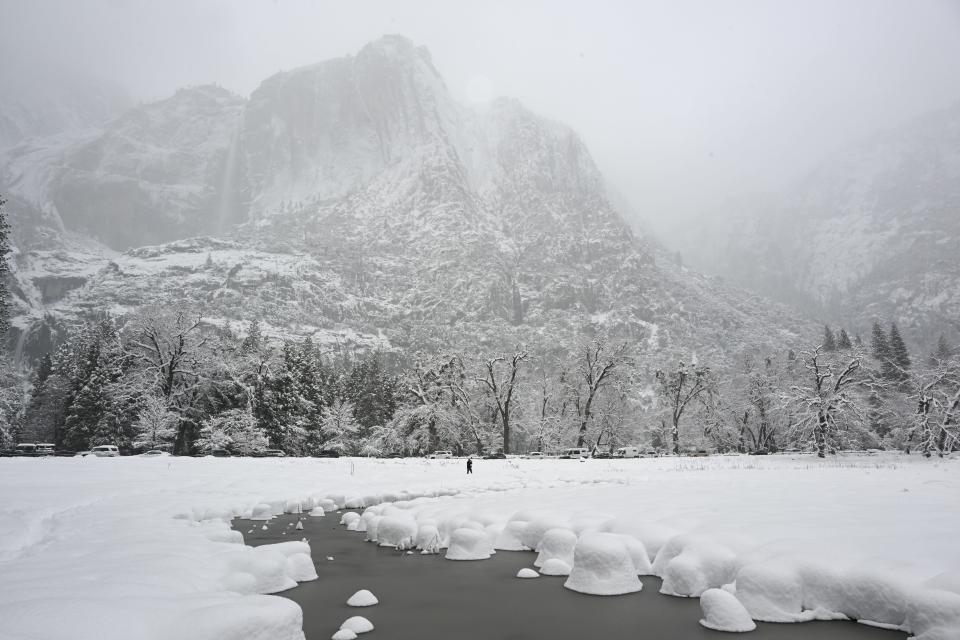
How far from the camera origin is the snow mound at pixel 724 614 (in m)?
6.79

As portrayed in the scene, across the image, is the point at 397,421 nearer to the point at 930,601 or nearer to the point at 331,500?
the point at 331,500

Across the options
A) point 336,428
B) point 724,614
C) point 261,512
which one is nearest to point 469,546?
point 724,614

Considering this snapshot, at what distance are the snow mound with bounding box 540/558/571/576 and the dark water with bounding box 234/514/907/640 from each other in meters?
0.26

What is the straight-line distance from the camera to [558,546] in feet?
34.9

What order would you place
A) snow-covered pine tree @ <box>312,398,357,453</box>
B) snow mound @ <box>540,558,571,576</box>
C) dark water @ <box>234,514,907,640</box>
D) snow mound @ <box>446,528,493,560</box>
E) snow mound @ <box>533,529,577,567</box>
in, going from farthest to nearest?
snow-covered pine tree @ <box>312,398,357,453</box>
snow mound @ <box>446,528,493,560</box>
snow mound @ <box>533,529,577,567</box>
snow mound @ <box>540,558,571,576</box>
dark water @ <box>234,514,907,640</box>

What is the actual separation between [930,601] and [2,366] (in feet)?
228

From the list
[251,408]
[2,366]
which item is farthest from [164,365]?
[2,366]

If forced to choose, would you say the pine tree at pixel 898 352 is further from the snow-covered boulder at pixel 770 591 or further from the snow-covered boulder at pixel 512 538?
the snow-covered boulder at pixel 770 591

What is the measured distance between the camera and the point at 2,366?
5169 centimetres

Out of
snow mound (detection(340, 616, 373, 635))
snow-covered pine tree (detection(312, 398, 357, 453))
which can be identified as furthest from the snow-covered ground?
snow-covered pine tree (detection(312, 398, 357, 453))

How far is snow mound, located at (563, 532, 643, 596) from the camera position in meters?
8.56

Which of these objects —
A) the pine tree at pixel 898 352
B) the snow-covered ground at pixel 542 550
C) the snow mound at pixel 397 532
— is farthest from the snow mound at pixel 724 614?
the pine tree at pixel 898 352

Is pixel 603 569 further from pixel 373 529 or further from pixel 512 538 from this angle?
pixel 373 529

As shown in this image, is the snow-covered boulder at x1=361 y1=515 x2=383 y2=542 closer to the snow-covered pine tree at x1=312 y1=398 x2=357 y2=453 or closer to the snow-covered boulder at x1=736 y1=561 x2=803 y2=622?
the snow-covered boulder at x1=736 y1=561 x2=803 y2=622
